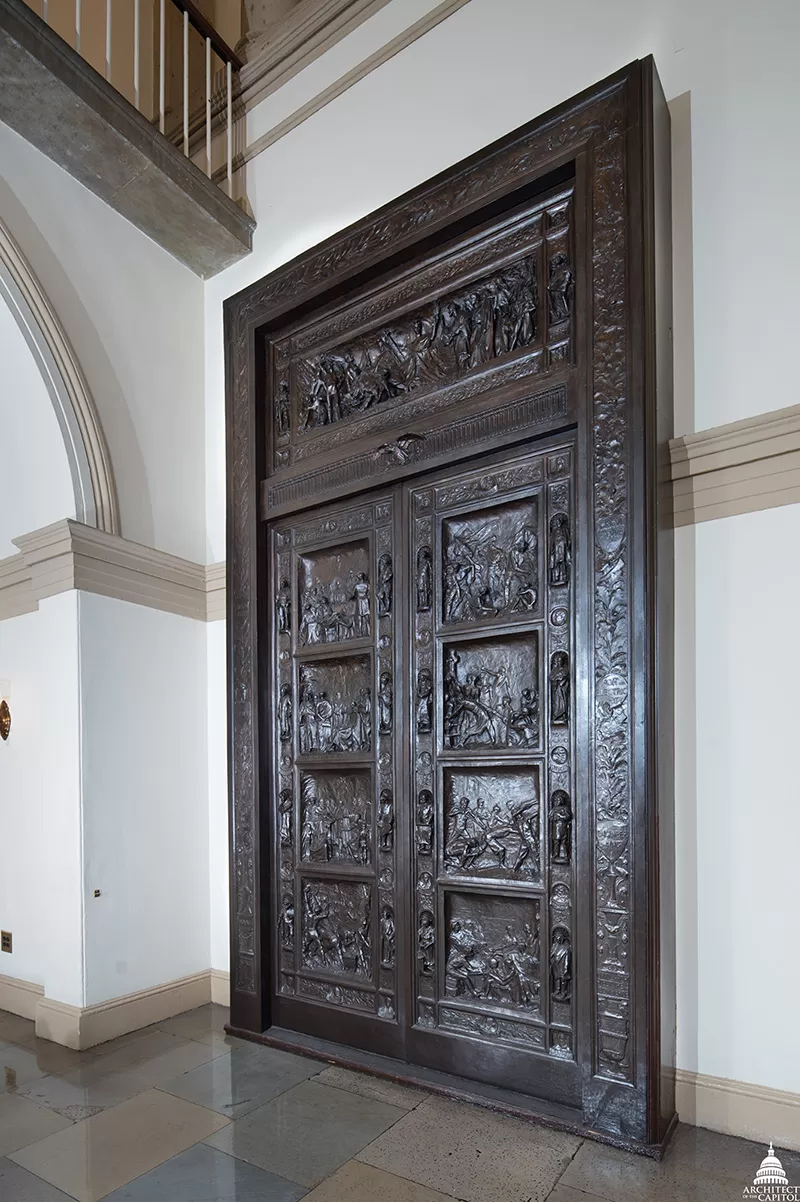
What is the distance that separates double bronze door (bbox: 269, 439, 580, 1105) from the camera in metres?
3.16

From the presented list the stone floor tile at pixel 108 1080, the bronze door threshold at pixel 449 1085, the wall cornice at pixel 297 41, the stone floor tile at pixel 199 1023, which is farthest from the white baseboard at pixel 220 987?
the wall cornice at pixel 297 41

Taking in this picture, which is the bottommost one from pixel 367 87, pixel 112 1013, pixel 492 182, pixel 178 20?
pixel 112 1013

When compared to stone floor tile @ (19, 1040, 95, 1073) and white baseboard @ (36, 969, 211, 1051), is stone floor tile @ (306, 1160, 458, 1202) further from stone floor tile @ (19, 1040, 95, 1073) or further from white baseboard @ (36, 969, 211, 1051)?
white baseboard @ (36, 969, 211, 1051)

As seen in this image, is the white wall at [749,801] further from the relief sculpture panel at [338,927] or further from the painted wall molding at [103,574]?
the painted wall molding at [103,574]

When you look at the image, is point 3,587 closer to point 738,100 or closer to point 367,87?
point 367,87

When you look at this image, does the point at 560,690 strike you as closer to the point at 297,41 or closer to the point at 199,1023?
the point at 199,1023

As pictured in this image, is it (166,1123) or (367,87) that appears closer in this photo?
(166,1123)

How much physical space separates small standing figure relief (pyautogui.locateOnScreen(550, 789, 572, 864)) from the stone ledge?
360 cm

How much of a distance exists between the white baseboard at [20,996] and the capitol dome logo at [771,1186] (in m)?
3.46

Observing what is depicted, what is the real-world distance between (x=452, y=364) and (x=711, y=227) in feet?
3.88

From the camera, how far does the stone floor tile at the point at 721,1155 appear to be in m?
2.60

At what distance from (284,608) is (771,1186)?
302cm

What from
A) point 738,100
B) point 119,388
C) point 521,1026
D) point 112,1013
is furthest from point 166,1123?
point 738,100

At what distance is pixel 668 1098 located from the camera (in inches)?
113
